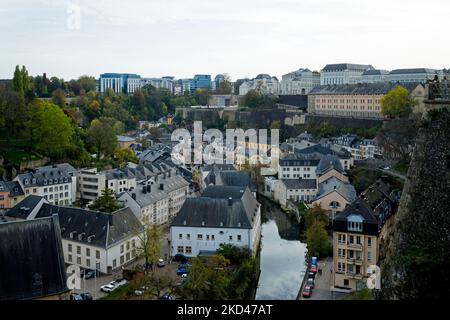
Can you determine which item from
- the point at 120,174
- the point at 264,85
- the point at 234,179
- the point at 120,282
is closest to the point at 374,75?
the point at 264,85

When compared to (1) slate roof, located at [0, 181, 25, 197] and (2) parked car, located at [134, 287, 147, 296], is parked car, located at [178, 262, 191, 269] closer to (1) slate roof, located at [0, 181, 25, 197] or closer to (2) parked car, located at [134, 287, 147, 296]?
(2) parked car, located at [134, 287, 147, 296]

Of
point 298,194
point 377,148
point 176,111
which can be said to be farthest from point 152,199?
point 176,111

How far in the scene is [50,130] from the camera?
25453 mm

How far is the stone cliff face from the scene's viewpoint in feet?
19.9

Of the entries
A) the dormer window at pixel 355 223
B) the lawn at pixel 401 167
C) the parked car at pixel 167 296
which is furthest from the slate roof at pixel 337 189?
the parked car at pixel 167 296

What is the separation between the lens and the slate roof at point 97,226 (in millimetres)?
14781

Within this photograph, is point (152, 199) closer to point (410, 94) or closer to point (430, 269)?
point (430, 269)

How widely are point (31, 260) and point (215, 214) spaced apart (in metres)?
7.37

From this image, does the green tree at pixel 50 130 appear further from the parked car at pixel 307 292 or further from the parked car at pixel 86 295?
the parked car at pixel 307 292

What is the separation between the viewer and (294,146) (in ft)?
104

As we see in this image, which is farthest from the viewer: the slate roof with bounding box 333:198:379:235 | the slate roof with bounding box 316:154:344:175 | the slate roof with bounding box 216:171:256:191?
the slate roof with bounding box 316:154:344:175

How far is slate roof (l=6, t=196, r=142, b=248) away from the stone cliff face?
31.7 feet

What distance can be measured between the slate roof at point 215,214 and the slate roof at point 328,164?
361 inches

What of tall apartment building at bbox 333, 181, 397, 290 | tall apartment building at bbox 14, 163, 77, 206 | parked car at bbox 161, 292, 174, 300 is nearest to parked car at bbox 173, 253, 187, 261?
parked car at bbox 161, 292, 174, 300
